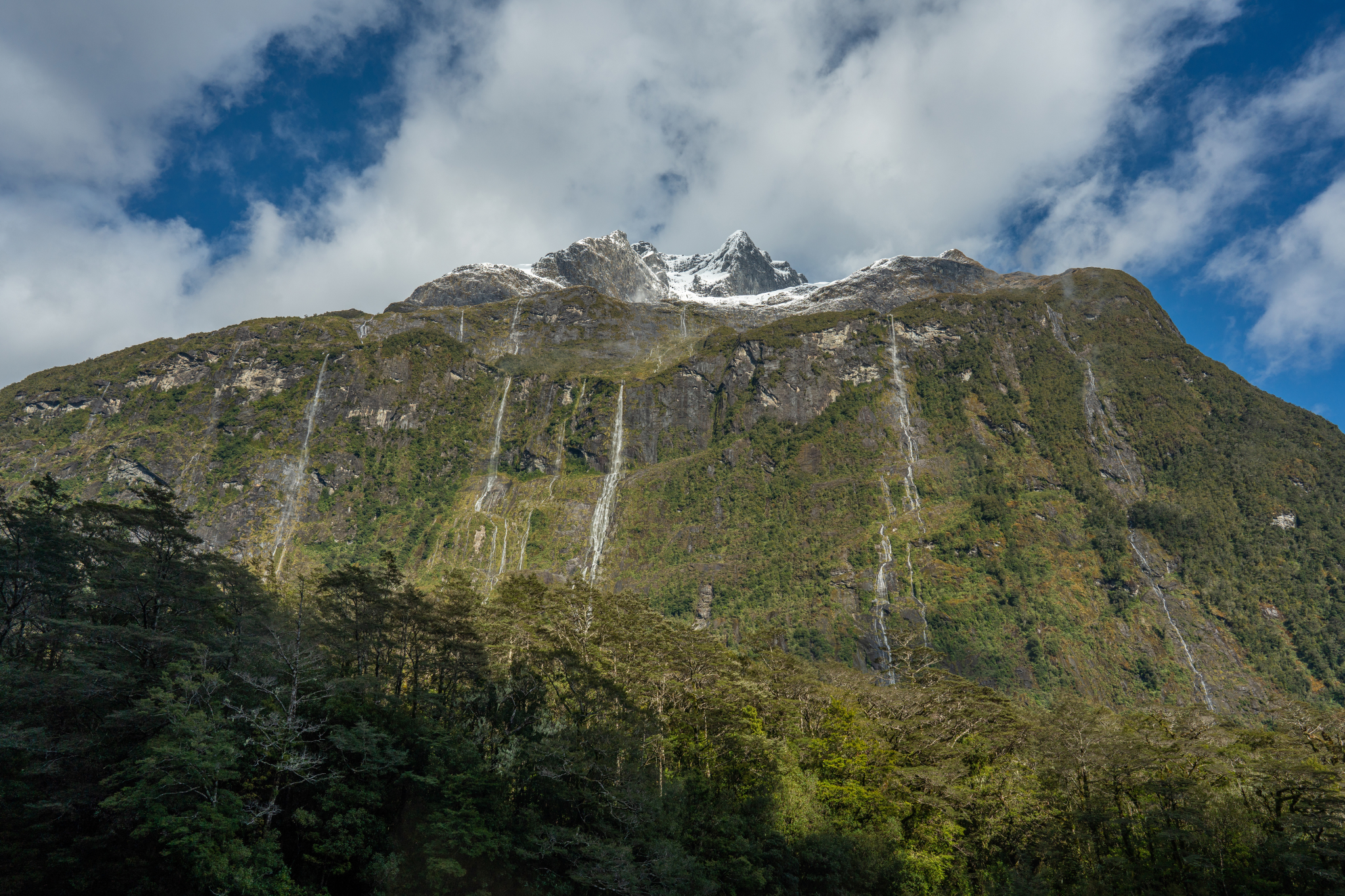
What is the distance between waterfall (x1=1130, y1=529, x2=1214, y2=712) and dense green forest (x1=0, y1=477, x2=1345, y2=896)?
114706 millimetres

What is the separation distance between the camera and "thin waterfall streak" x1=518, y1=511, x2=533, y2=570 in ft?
564

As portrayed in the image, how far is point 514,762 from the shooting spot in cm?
3506

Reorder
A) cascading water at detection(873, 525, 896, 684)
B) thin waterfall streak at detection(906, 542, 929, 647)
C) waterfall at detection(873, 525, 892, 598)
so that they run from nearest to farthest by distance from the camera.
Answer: cascading water at detection(873, 525, 896, 684) < thin waterfall streak at detection(906, 542, 929, 647) < waterfall at detection(873, 525, 892, 598)

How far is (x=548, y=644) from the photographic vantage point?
4288 cm

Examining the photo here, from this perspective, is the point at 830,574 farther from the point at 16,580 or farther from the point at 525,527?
the point at 16,580

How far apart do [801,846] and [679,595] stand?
416ft

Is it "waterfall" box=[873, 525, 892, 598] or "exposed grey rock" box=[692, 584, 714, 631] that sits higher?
"waterfall" box=[873, 525, 892, 598]

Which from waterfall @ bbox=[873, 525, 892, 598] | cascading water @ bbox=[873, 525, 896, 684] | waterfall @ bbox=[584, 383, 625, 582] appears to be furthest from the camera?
waterfall @ bbox=[584, 383, 625, 582]

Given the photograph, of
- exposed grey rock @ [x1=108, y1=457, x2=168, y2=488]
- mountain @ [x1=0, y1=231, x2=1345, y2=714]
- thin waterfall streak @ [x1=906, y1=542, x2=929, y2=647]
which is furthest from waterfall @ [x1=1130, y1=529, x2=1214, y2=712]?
exposed grey rock @ [x1=108, y1=457, x2=168, y2=488]

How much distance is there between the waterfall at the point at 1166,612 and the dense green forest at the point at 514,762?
376 ft

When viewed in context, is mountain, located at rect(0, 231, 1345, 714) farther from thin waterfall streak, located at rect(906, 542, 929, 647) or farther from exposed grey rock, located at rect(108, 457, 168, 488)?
exposed grey rock, located at rect(108, 457, 168, 488)

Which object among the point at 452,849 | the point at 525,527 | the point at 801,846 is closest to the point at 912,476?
the point at 525,527

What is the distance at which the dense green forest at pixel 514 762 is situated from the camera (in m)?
26.9

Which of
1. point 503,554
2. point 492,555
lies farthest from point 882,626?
point 492,555
